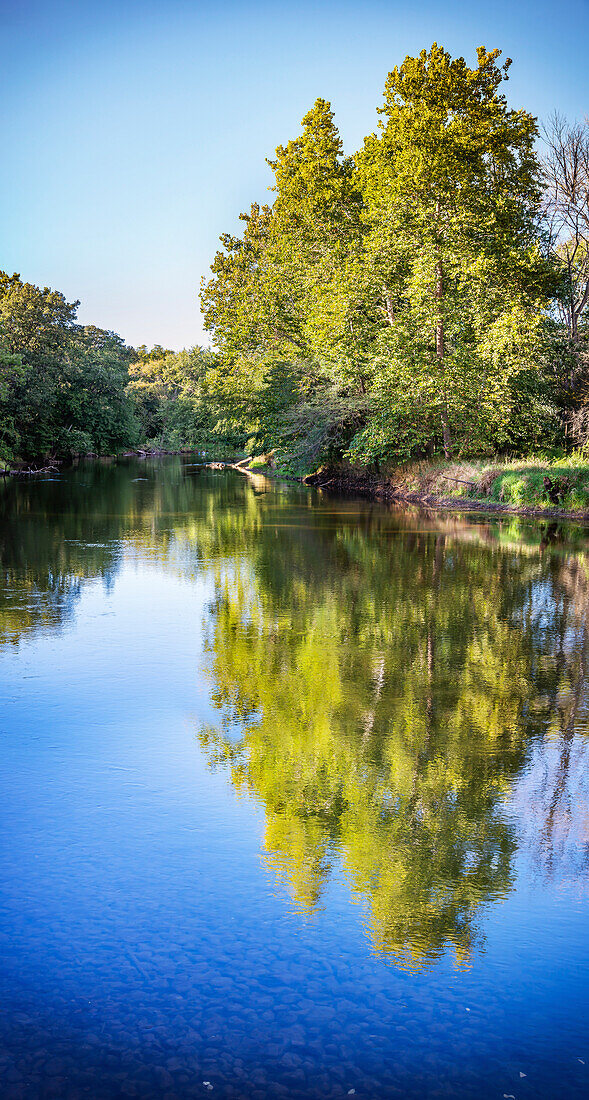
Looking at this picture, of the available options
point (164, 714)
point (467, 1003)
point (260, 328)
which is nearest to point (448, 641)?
point (164, 714)

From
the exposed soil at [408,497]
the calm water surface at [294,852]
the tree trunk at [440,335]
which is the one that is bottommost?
the calm water surface at [294,852]

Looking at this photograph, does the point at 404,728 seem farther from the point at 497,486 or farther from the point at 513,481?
the point at 497,486

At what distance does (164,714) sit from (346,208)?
3678 cm

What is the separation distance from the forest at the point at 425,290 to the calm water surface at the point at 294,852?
66.4 ft

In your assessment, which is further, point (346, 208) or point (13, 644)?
point (346, 208)

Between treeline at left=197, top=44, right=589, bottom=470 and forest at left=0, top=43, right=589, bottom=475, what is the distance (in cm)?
8

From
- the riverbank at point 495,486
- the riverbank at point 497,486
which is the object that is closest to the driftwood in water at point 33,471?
the riverbank at point 495,486

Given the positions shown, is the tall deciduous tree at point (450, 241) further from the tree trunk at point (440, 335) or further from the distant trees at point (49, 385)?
the distant trees at point (49, 385)

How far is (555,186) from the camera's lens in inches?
1409

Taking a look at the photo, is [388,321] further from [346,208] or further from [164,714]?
[164,714]

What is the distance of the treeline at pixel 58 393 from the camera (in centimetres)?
5903

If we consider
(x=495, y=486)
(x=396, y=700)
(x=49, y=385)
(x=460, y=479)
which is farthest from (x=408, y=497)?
(x=49, y=385)

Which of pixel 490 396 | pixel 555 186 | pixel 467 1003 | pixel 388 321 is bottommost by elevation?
pixel 467 1003

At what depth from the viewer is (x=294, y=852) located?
559cm
